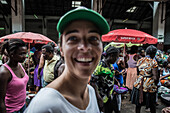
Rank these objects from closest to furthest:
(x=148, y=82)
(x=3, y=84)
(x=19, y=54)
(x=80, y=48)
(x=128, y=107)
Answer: (x=80, y=48), (x=3, y=84), (x=19, y=54), (x=148, y=82), (x=128, y=107)

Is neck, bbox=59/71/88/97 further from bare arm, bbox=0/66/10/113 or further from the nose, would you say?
bare arm, bbox=0/66/10/113

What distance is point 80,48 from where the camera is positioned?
2.65 ft

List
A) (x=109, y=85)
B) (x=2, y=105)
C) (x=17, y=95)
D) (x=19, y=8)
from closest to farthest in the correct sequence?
(x=2, y=105), (x=17, y=95), (x=109, y=85), (x=19, y=8)

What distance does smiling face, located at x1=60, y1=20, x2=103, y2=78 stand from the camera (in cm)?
82

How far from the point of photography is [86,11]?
806 mm

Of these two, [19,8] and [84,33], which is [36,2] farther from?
[84,33]

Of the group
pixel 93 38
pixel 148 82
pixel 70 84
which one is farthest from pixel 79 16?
pixel 148 82

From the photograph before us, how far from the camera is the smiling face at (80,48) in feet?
2.68

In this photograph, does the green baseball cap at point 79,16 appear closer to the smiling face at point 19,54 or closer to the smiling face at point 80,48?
the smiling face at point 80,48

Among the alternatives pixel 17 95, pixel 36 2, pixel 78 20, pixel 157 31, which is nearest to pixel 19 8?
pixel 36 2

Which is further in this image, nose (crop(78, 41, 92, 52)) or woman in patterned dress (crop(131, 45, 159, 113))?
woman in patterned dress (crop(131, 45, 159, 113))

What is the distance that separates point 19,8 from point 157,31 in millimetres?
14602

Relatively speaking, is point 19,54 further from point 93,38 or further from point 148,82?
point 148,82

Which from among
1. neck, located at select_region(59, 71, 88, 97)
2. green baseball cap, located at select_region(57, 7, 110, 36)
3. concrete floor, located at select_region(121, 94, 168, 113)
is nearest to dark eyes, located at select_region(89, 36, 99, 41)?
green baseball cap, located at select_region(57, 7, 110, 36)
